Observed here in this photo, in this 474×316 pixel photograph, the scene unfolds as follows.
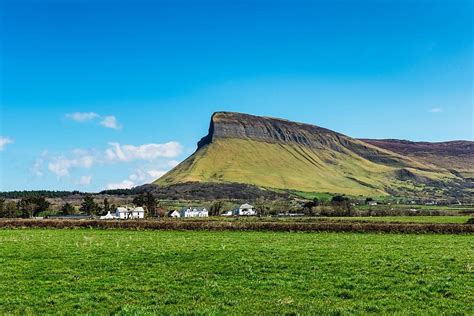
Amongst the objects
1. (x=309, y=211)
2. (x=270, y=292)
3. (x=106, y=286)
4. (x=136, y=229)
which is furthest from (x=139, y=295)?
(x=309, y=211)

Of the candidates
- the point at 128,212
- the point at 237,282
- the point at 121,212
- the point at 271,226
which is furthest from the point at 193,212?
the point at 237,282

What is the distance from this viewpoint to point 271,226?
198 feet

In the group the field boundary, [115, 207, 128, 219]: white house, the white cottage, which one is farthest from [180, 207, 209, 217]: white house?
the field boundary

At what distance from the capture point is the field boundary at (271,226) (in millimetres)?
56875

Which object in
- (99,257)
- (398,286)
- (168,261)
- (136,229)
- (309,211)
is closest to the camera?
(398,286)

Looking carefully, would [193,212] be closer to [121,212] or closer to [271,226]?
[121,212]

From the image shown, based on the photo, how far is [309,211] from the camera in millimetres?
139500

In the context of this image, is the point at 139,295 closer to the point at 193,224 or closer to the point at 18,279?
the point at 18,279

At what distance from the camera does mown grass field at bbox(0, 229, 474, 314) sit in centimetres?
1484

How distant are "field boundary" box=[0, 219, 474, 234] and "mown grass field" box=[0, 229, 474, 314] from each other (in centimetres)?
3202

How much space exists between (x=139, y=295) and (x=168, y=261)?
283 inches

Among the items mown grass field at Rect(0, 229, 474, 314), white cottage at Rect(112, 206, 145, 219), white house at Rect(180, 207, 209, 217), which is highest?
mown grass field at Rect(0, 229, 474, 314)

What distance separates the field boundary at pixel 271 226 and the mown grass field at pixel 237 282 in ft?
105

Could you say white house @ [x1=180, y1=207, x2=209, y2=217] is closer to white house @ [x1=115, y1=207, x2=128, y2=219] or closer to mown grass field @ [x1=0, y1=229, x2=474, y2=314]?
white house @ [x1=115, y1=207, x2=128, y2=219]
